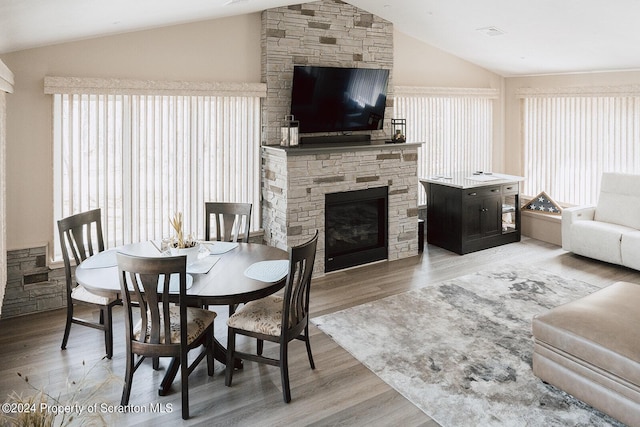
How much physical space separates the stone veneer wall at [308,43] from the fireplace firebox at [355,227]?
1.03m

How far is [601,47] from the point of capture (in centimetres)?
521

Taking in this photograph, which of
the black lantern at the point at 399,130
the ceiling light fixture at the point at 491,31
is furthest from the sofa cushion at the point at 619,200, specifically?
the black lantern at the point at 399,130

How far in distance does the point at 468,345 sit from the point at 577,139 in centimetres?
412

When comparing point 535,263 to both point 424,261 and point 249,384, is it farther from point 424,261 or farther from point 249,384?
point 249,384

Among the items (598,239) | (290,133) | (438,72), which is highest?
(438,72)

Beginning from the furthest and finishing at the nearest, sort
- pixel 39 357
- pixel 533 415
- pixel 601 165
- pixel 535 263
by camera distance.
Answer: pixel 601 165 < pixel 535 263 < pixel 39 357 < pixel 533 415

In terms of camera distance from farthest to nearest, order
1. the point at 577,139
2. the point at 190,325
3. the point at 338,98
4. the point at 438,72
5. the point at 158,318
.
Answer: the point at 438,72, the point at 577,139, the point at 338,98, the point at 190,325, the point at 158,318

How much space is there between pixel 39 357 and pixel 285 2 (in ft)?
12.4

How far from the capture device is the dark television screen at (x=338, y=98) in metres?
5.22

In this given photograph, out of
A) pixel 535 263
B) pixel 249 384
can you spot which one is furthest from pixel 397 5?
pixel 249 384

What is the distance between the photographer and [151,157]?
4.74 metres

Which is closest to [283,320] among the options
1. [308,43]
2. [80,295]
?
[80,295]

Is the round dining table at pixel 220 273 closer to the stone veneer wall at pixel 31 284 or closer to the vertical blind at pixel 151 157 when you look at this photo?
the vertical blind at pixel 151 157

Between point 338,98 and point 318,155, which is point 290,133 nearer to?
point 318,155
